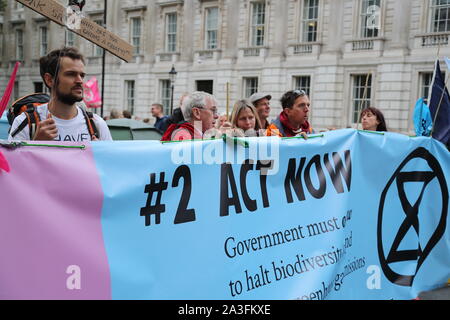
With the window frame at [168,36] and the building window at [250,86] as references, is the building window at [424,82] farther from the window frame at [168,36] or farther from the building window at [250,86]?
the window frame at [168,36]

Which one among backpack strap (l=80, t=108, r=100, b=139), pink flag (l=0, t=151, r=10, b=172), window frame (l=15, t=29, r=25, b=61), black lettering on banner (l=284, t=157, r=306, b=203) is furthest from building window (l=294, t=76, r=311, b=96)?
pink flag (l=0, t=151, r=10, b=172)

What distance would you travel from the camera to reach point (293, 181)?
12.3ft

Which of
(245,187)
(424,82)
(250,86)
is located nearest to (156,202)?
(245,187)

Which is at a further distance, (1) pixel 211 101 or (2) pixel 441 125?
(2) pixel 441 125

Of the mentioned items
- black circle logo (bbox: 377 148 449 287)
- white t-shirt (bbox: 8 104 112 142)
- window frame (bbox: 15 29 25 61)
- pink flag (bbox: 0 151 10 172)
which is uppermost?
window frame (bbox: 15 29 25 61)

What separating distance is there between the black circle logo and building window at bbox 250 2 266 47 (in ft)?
76.0

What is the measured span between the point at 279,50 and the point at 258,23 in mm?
2518

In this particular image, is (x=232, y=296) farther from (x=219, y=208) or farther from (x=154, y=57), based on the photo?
(x=154, y=57)

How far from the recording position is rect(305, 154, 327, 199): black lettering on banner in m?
3.85

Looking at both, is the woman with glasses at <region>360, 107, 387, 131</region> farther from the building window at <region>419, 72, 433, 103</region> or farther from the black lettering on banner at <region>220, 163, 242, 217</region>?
the building window at <region>419, 72, 433, 103</region>

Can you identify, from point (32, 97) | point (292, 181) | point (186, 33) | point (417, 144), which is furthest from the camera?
point (186, 33)

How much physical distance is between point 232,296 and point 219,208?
563 millimetres

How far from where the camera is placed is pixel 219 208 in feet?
10.6
